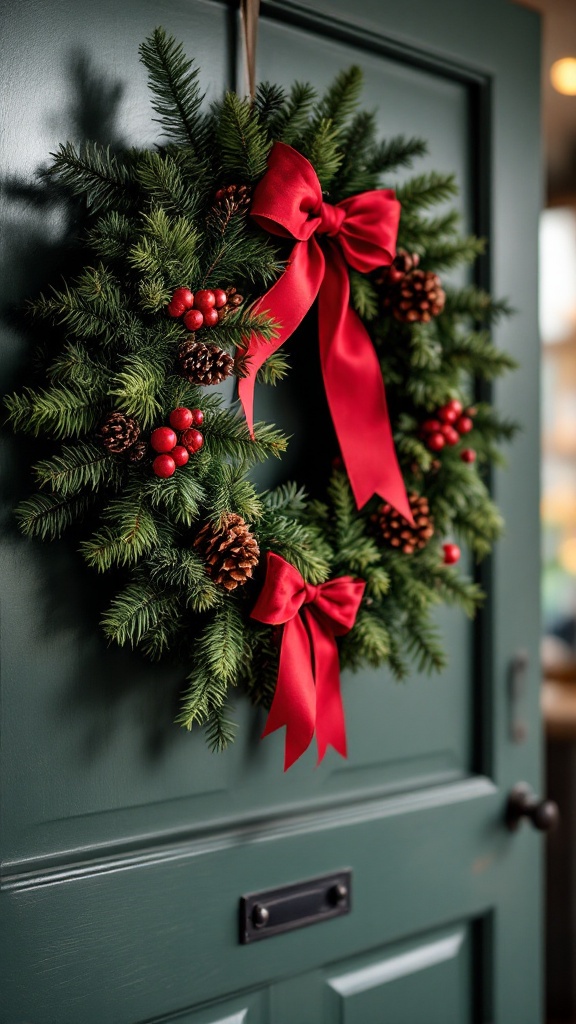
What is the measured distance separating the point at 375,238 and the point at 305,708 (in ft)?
1.77

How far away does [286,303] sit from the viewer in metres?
0.93

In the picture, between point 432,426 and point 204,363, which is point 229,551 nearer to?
point 204,363

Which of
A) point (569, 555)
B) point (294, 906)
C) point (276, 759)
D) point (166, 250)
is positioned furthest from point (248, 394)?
point (569, 555)

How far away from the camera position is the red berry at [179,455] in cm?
85

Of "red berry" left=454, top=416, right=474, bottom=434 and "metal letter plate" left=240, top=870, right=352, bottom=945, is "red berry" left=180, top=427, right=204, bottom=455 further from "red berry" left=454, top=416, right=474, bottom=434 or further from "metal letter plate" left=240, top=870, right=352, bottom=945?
"metal letter plate" left=240, top=870, right=352, bottom=945

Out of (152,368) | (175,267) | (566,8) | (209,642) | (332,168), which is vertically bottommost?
(209,642)

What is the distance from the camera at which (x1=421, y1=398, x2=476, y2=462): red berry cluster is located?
1.05m

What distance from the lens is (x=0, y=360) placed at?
89 centimetres

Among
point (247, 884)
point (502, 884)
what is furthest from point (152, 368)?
point (502, 884)

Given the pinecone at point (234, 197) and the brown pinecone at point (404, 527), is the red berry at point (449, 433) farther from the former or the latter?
the pinecone at point (234, 197)

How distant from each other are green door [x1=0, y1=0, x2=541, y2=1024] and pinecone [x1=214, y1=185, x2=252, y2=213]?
0.15 meters

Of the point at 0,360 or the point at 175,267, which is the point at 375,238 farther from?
the point at 0,360

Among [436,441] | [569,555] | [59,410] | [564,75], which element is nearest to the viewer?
[59,410]

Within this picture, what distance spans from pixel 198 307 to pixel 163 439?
14 centimetres
